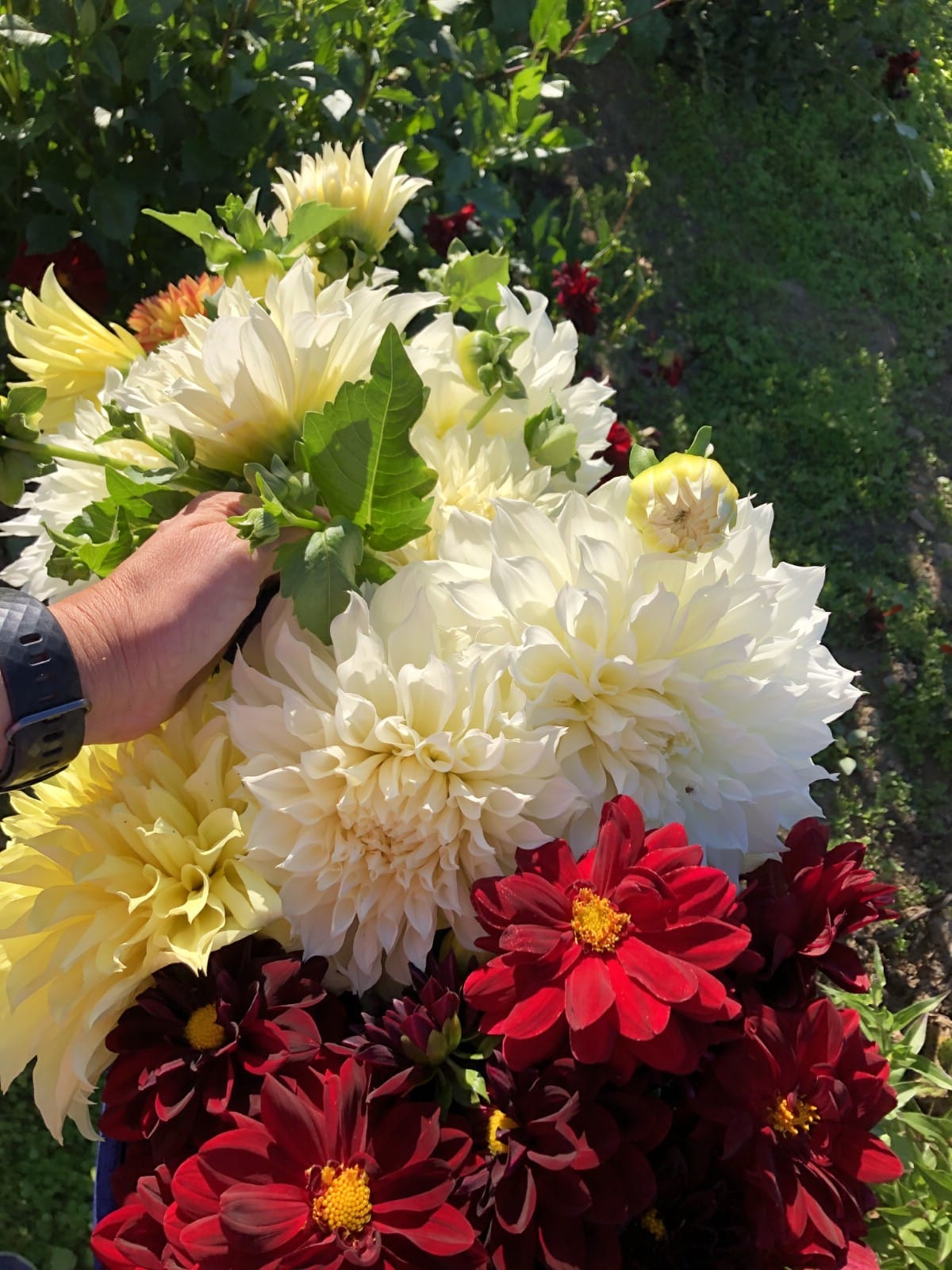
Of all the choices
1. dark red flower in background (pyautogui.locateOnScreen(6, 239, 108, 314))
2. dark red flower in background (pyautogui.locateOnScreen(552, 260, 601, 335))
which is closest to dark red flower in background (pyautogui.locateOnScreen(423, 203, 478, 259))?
dark red flower in background (pyautogui.locateOnScreen(552, 260, 601, 335))

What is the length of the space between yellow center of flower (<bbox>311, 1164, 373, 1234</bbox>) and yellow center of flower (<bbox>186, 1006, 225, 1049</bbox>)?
0.14m

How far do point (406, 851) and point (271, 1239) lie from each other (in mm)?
257

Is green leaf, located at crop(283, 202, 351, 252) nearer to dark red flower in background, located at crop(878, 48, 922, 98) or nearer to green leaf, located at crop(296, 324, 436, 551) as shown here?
green leaf, located at crop(296, 324, 436, 551)

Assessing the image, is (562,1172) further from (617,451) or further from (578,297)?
(578,297)

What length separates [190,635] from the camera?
2.61ft

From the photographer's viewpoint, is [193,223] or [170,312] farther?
[170,312]

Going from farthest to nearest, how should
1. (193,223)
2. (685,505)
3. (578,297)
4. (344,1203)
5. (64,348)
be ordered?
(578,297) < (64,348) < (193,223) < (685,505) < (344,1203)

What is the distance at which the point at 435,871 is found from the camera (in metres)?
0.72

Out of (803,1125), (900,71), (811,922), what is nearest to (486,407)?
(811,922)

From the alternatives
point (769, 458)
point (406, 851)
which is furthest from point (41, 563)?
point (769, 458)

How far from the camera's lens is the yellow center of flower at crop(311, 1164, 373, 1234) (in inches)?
22.4

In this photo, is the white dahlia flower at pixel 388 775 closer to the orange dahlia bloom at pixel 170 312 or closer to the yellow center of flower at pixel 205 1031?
the yellow center of flower at pixel 205 1031

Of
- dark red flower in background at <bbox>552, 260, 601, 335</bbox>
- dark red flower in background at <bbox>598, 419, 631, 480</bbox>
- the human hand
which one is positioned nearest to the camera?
the human hand

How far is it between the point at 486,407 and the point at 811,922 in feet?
1.66
